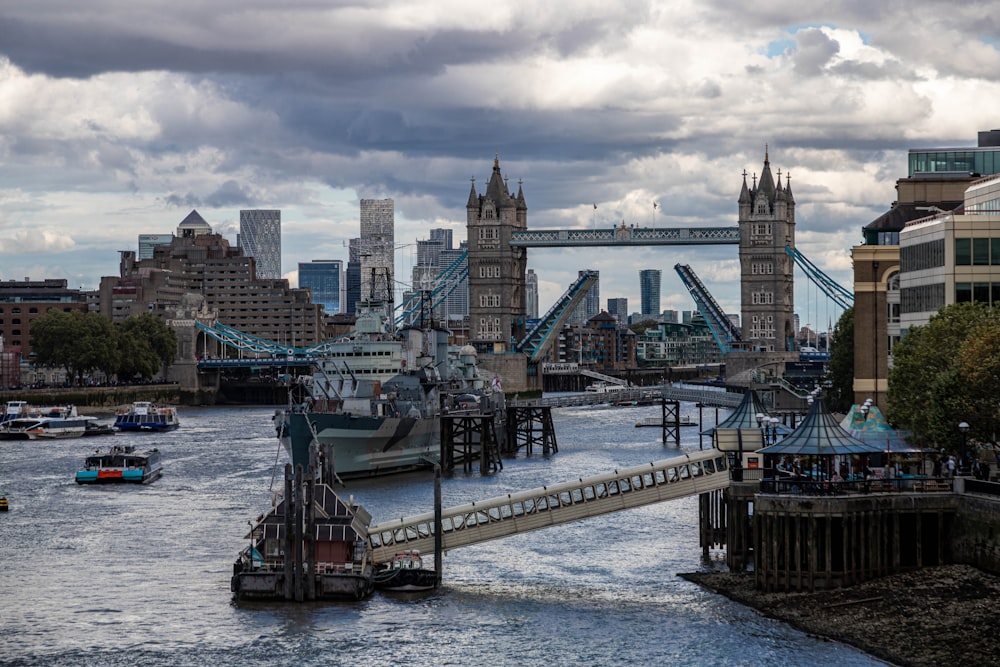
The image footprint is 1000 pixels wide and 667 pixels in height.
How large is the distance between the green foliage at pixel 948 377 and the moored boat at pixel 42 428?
7260cm

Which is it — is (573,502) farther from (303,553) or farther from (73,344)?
(73,344)

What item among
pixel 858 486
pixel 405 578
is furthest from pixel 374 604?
pixel 858 486

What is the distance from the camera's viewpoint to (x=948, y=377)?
150 feet

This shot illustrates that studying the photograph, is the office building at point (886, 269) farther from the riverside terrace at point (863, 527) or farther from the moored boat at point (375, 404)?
the moored boat at point (375, 404)

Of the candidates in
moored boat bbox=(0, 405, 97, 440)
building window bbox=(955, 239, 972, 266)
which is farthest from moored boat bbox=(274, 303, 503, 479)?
building window bbox=(955, 239, 972, 266)

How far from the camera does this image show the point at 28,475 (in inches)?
3184

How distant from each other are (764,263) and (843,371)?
101548 millimetres

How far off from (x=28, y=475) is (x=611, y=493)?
44.0m

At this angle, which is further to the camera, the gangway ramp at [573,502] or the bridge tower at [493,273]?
the bridge tower at [493,273]

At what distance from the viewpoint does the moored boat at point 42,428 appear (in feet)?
375

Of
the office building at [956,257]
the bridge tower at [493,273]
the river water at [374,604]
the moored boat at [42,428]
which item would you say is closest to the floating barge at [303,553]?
the river water at [374,604]

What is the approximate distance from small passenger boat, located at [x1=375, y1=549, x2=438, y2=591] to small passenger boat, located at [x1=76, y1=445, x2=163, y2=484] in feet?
117

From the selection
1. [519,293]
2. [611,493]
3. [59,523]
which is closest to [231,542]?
[59,523]

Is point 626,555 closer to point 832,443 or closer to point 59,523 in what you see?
point 832,443
